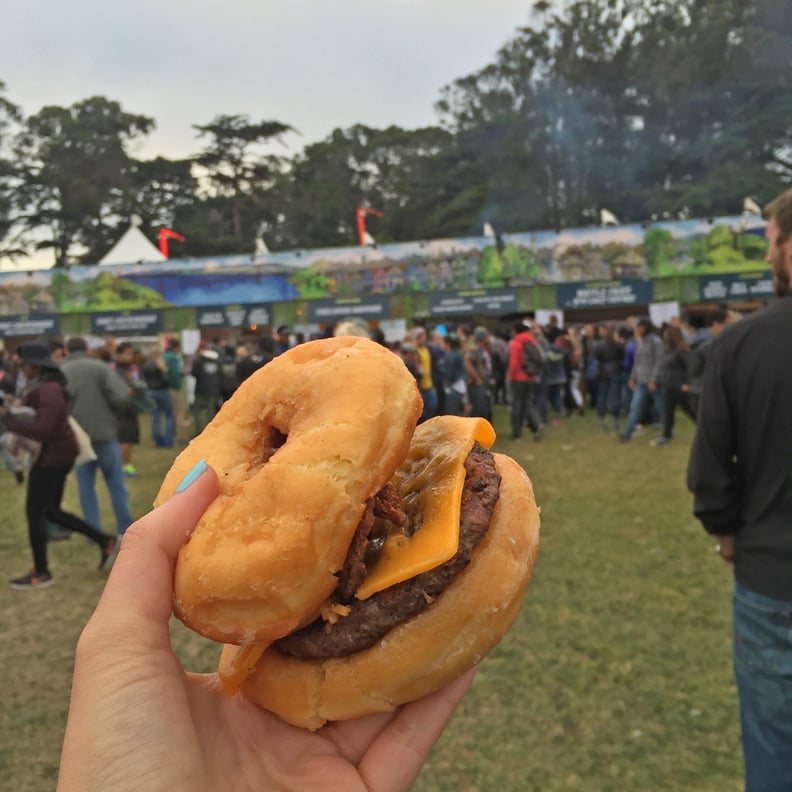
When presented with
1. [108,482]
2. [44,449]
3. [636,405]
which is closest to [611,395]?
[636,405]

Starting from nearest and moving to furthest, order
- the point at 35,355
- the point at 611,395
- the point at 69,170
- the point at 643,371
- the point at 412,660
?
the point at 412,660
the point at 35,355
the point at 643,371
the point at 611,395
the point at 69,170

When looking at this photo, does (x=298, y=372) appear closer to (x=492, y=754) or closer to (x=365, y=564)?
(x=365, y=564)

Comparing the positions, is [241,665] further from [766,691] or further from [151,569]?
[766,691]

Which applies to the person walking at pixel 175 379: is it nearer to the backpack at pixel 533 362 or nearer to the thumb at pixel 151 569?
the backpack at pixel 533 362

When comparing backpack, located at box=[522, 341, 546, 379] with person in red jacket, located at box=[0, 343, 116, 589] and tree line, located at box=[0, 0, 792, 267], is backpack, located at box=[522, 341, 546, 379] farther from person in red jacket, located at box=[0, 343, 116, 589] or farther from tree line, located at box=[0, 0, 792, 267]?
tree line, located at box=[0, 0, 792, 267]

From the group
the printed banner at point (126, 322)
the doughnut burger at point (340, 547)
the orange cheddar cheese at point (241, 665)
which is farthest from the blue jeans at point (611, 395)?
the printed banner at point (126, 322)

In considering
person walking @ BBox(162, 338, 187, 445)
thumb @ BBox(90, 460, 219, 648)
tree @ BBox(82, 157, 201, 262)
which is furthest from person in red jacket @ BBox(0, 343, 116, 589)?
tree @ BBox(82, 157, 201, 262)
